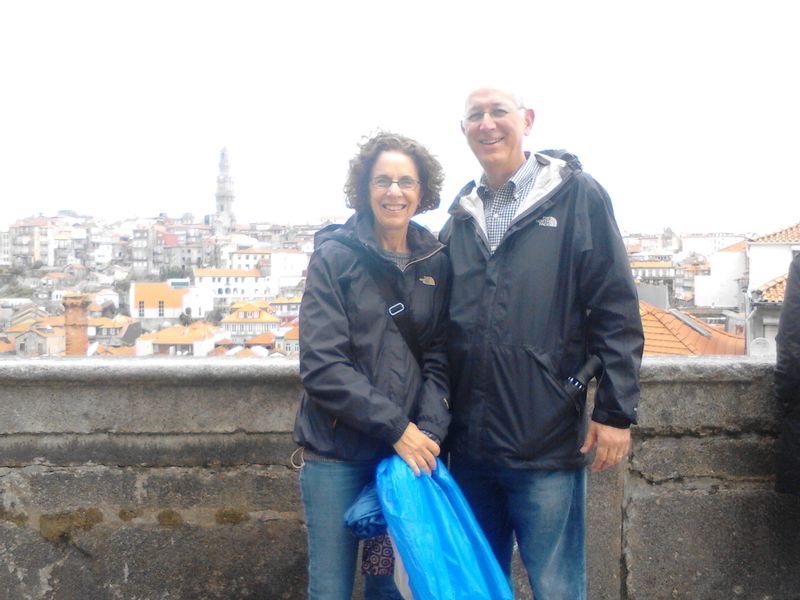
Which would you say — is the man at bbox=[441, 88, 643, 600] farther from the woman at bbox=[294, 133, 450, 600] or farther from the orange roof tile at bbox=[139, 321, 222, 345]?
the orange roof tile at bbox=[139, 321, 222, 345]

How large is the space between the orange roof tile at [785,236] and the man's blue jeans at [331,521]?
1508 cm

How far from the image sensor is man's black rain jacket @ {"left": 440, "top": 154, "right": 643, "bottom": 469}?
193 centimetres

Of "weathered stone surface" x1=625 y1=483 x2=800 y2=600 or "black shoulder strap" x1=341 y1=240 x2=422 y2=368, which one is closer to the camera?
"black shoulder strap" x1=341 y1=240 x2=422 y2=368

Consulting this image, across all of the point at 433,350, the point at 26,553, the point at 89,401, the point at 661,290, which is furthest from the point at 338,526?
the point at 661,290

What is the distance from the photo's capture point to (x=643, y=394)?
261 cm

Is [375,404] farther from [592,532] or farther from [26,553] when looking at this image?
[26,553]

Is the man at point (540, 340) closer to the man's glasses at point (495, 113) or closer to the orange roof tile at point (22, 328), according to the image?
the man's glasses at point (495, 113)

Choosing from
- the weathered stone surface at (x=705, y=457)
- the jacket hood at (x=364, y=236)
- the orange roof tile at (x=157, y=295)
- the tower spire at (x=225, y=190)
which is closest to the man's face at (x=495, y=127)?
the jacket hood at (x=364, y=236)

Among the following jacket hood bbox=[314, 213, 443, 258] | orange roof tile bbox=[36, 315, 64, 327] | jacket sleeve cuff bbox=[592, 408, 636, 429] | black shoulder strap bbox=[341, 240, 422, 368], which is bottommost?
orange roof tile bbox=[36, 315, 64, 327]

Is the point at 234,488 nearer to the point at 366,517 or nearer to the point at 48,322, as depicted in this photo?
the point at 366,517

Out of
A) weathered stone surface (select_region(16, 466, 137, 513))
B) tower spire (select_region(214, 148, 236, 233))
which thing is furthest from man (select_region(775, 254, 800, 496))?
tower spire (select_region(214, 148, 236, 233))

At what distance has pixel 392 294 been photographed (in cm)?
200

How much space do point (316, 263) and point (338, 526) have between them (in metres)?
0.65

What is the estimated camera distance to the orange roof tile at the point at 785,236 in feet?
50.5
